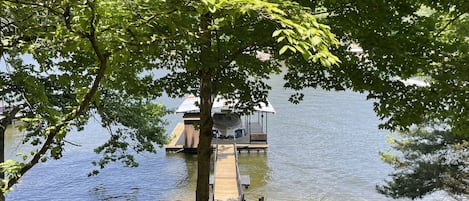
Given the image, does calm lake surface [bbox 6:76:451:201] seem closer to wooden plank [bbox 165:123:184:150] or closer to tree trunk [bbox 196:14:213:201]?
wooden plank [bbox 165:123:184:150]

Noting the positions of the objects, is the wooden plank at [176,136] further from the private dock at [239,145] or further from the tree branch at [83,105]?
the tree branch at [83,105]

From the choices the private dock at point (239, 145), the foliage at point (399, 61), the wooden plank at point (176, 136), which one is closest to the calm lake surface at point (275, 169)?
the private dock at point (239, 145)

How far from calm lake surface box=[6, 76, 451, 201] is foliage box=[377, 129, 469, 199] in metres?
3.87

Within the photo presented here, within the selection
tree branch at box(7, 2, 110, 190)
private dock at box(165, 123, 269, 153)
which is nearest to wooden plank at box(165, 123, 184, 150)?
private dock at box(165, 123, 269, 153)

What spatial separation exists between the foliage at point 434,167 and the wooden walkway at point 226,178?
11.2 feet

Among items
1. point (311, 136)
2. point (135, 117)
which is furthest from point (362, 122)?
point (135, 117)

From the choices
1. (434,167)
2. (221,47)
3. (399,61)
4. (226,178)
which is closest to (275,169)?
(226,178)

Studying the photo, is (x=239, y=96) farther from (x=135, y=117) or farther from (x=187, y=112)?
(x=187, y=112)

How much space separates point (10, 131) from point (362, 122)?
15419mm

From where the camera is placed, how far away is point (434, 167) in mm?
9805

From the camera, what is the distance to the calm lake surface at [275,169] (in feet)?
47.5

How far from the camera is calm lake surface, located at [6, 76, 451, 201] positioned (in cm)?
1448

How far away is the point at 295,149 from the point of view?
60.2ft

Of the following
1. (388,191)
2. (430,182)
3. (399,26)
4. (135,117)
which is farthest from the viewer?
(388,191)
